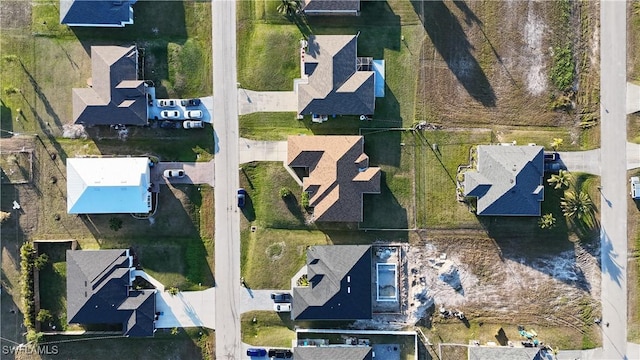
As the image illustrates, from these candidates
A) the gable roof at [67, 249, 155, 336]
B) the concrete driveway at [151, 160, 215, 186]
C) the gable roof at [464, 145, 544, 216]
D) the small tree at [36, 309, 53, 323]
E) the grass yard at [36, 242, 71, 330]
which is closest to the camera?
the gable roof at [464, 145, 544, 216]

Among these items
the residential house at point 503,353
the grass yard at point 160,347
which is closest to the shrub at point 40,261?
the grass yard at point 160,347

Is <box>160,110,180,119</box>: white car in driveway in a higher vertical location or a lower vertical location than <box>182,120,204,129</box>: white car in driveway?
higher

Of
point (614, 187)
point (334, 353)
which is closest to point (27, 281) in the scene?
point (334, 353)

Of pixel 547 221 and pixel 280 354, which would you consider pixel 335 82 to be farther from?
pixel 280 354

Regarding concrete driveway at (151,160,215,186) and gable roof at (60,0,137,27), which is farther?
concrete driveway at (151,160,215,186)

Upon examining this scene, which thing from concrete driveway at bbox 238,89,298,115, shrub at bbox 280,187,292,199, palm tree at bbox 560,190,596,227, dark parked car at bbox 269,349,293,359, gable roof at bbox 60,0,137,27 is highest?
gable roof at bbox 60,0,137,27

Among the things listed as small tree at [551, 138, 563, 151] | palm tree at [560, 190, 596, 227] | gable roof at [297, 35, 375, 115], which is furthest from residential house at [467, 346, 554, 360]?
gable roof at [297, 35, 375, 115]

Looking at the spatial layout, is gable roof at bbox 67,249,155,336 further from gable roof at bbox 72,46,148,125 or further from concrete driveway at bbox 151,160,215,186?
gable roof at bbox 72,46,148,125
